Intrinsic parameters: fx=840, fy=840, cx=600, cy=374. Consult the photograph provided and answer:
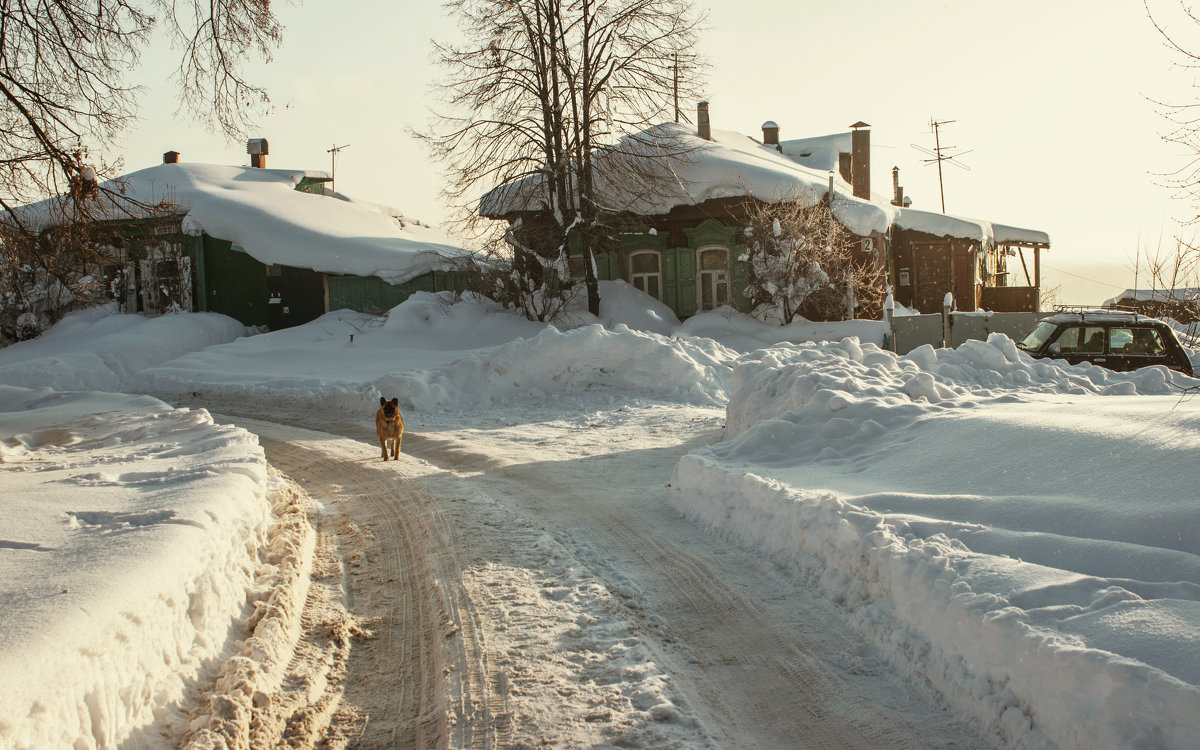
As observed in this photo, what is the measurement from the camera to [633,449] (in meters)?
11.6

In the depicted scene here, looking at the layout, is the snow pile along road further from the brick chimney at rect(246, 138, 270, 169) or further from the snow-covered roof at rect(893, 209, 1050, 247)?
the brick chimney at rect(246, 138, 270, 169)

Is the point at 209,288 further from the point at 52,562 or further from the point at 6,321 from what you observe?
the point at 52,562

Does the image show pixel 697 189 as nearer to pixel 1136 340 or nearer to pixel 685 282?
pixel 685 282

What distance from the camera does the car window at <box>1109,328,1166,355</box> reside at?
42.1 feet

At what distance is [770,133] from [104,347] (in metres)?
29.7

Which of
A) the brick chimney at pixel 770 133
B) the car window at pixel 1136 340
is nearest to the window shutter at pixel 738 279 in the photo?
the car window at pixel 1136 340

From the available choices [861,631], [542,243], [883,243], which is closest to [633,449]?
[861,631]

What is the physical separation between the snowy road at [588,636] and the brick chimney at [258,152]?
37.3 metres

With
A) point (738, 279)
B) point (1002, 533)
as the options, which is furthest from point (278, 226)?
point (1002, 533)

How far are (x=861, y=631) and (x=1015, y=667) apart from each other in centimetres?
118

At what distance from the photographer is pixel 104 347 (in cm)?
2403

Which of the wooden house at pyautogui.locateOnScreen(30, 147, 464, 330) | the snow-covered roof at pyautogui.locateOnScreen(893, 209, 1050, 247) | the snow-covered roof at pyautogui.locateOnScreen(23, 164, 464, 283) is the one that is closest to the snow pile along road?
the snow-covered roof at pyautogui.locateOnScreen(23, 164, 464, 283)

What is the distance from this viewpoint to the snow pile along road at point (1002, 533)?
3246 mm

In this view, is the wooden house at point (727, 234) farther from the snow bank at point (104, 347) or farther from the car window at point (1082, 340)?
the car window at point (1082, 340)
